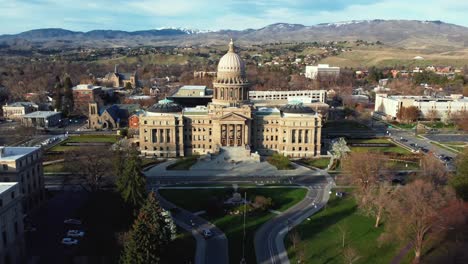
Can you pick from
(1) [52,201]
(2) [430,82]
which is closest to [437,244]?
(1) [52,201]

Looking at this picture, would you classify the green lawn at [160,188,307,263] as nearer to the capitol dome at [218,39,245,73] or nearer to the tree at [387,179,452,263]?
the tree at [387,179,452,263]

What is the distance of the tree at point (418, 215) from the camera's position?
43219mm

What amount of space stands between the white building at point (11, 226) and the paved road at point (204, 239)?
18.6 metres

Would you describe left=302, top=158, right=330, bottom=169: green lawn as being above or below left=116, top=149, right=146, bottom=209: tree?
below

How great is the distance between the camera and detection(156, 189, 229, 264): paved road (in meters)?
45.8

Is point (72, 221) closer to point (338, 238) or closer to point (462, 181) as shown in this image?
point (338, 238)

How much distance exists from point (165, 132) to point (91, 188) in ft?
104

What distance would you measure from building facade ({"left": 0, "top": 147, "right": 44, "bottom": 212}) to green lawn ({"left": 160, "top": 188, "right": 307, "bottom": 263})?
724 inches

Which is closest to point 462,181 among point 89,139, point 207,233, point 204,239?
point 207,233

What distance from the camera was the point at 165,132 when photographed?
91.6 metres

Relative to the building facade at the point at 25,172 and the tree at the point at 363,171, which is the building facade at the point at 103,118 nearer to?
the building facade at the point at 25,172

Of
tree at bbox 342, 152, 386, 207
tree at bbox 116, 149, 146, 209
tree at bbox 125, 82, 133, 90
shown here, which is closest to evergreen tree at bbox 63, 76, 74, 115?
tree at bbox 125, 82, 133, 90

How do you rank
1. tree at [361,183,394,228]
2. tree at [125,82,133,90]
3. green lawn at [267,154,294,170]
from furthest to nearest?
tree at [125,82,133,90], green lawn at [267,154,294,170], tree at [361,183,394,228]

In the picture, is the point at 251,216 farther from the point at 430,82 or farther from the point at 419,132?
the point at 430,82
